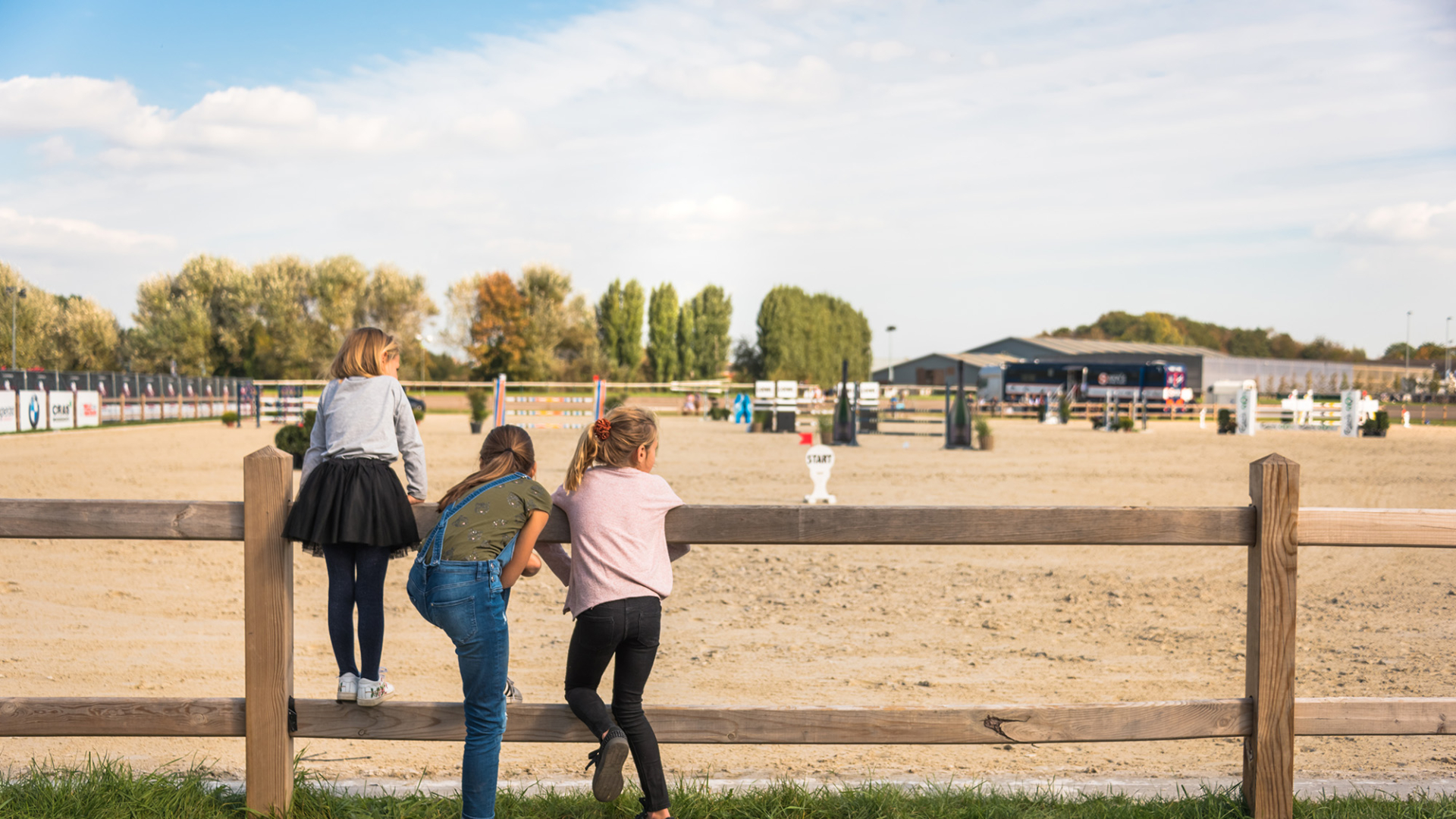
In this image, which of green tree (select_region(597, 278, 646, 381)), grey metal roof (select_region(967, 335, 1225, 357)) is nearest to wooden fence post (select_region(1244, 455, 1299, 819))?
green tree (select_region(597, 278, 646, 381))

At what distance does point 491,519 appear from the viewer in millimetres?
2686

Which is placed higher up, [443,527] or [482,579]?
[443,527]

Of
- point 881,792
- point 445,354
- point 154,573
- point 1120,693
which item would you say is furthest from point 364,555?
point 445,354

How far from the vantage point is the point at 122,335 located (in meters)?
56.2

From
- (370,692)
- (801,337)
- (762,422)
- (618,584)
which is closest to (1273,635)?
(618,584)

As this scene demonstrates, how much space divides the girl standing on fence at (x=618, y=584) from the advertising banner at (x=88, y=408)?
31.1 m

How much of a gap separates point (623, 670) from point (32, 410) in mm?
29065

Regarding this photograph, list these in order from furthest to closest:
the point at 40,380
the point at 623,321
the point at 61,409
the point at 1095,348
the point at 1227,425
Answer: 1. the point at 1095,348
2. the point at 623,321
3. the point at 1227,425
4. the point at 61,409
5. the point at 40,380

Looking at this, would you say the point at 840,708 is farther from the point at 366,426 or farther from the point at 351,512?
the point at 366,426

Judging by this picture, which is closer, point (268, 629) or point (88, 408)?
point (268, 629)

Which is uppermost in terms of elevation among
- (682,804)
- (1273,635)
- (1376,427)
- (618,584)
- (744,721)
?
(618,584)

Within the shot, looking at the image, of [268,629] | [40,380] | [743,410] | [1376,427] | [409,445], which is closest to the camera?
[268,629]

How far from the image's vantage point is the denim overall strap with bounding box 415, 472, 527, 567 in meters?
2.69

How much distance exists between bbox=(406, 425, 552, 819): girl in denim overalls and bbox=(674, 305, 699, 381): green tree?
65.3 m
